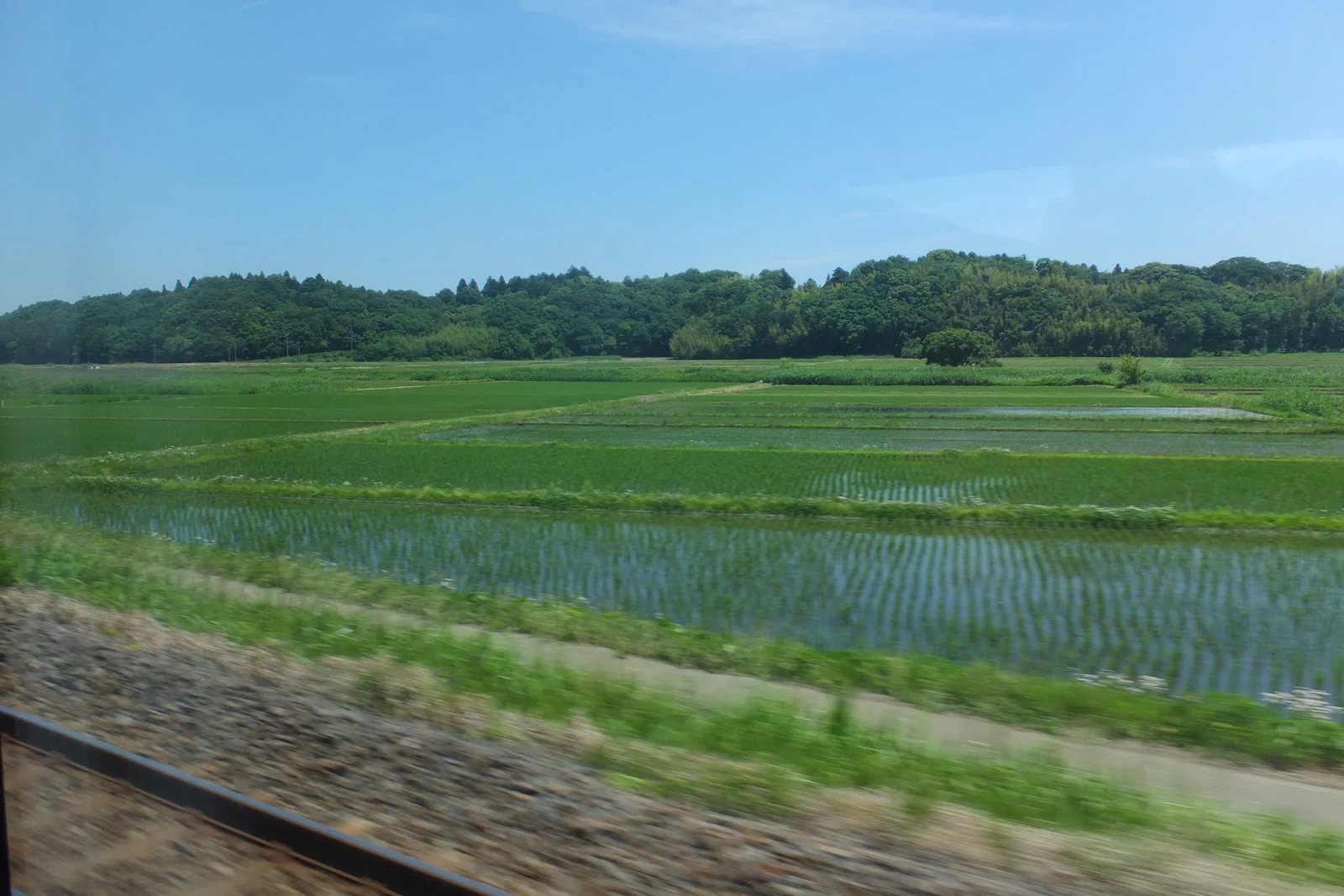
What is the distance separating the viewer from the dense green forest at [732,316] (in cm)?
3453

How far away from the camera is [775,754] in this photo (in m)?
5.23

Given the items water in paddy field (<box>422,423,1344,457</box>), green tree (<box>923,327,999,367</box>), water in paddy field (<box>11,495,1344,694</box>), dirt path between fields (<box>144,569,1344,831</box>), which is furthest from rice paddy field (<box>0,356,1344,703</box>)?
green tree (<box>923,327,999,367</box>)

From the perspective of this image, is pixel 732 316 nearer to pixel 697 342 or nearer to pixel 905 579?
pixel 697 342

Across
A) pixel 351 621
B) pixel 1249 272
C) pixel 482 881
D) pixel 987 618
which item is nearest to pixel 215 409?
pixel 351 621

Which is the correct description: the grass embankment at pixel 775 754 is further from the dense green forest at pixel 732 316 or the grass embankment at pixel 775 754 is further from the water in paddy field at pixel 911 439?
the water in paddy field at pixel 911 439

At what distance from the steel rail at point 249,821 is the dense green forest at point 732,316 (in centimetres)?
817

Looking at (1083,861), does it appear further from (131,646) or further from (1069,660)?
(131,646)

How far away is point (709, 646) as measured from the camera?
7754 millimetres

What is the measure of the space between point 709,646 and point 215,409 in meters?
35.4

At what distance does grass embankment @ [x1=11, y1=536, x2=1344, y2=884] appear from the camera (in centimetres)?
426

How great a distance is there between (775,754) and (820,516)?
9402 millimetres

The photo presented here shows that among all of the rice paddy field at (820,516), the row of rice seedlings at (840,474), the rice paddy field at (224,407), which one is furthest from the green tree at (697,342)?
the row of rice seedlings at (840,474)

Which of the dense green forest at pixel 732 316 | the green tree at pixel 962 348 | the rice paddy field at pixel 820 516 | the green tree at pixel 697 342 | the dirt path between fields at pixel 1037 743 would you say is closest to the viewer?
the dirt path between fields at pixel 1037 743

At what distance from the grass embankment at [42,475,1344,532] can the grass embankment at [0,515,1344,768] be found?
5433mm
